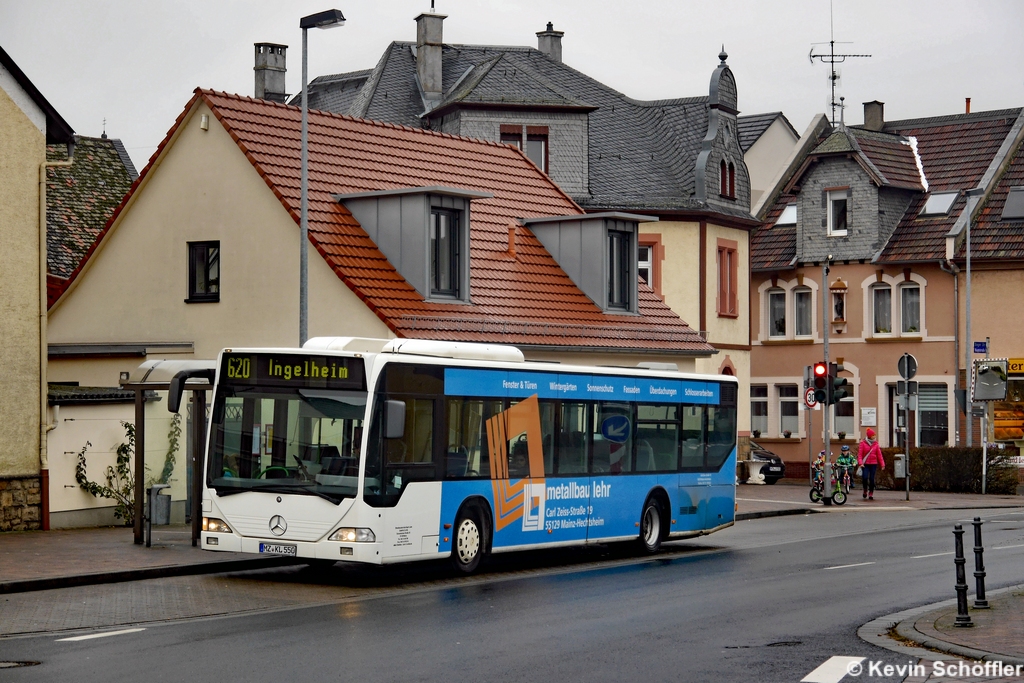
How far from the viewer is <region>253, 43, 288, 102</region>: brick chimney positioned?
53281 millimetres

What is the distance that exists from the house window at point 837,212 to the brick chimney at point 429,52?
47.7ft

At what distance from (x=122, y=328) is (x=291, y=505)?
1459 cm

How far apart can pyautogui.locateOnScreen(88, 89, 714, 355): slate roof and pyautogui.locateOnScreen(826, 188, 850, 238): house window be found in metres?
18.6

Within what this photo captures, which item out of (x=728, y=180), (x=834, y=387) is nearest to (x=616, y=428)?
(x=834, y=387)

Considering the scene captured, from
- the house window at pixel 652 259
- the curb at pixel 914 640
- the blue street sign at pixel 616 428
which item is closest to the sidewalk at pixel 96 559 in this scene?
the blue street sign at pixel 616 428

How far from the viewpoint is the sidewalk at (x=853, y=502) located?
107ft

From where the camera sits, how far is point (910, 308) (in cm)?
5019

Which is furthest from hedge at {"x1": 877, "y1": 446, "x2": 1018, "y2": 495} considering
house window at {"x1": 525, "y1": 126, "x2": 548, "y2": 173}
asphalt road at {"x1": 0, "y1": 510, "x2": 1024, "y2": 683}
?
asphalt road at {"x1": 0, "y1": 510, "x2": 1024, "y2": 683}

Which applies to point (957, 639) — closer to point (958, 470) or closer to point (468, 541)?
point (468, 541)

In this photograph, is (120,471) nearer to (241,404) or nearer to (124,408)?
(124,408)

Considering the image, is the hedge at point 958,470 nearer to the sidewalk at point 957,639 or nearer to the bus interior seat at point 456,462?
the bus interior seat at point 456,462

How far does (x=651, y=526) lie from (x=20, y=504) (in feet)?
31.6

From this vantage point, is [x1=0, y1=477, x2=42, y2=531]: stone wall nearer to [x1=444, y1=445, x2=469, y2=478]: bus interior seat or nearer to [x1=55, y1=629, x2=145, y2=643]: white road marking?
[x1=444, y1=445, x2=469, y2=478]: bus interior seat

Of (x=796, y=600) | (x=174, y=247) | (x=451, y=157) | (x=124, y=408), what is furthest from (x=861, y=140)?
(x=796, y=600)
